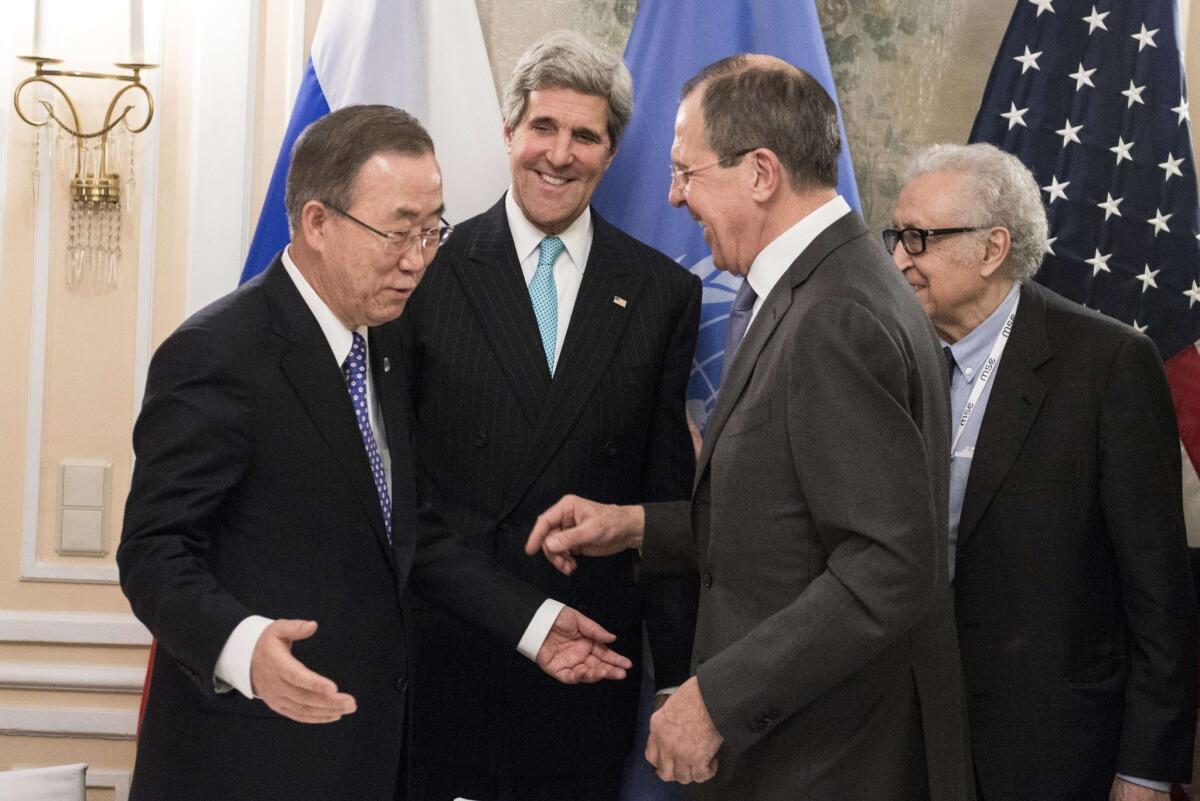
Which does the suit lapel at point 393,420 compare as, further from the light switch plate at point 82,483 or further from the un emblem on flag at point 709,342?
the light switch plate at point 82,483

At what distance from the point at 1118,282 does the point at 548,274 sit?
1401 millimetres

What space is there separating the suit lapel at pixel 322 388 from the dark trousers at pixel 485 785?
89 cm

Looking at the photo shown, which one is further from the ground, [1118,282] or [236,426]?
[1118,282]

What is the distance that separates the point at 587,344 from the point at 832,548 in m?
0.97

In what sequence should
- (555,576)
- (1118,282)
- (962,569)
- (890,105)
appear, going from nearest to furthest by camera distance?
1. (962,569)
2. (555,576)
3. (1118,282)
4. (890,105)

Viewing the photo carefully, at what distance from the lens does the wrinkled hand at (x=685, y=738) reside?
6.34ft

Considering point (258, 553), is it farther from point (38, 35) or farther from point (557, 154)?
point (38, 35)

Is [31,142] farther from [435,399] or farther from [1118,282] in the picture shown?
[1118,282]

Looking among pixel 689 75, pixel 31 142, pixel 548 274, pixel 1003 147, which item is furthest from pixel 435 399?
pixel 1003 147

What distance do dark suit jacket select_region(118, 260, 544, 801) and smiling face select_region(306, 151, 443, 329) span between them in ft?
0.27

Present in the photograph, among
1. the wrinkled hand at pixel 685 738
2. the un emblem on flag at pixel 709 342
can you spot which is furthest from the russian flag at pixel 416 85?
the wrinkled hand at pixel 685 738

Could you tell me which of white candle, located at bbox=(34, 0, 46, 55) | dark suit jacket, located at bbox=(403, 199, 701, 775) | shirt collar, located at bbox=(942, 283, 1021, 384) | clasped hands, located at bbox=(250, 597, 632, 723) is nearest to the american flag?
shirt collar, located at bbox=(942, 283, 1021, 384)

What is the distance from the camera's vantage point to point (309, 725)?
6.46 ft

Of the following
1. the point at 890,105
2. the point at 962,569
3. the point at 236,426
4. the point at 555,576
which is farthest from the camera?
the point at 890,105
